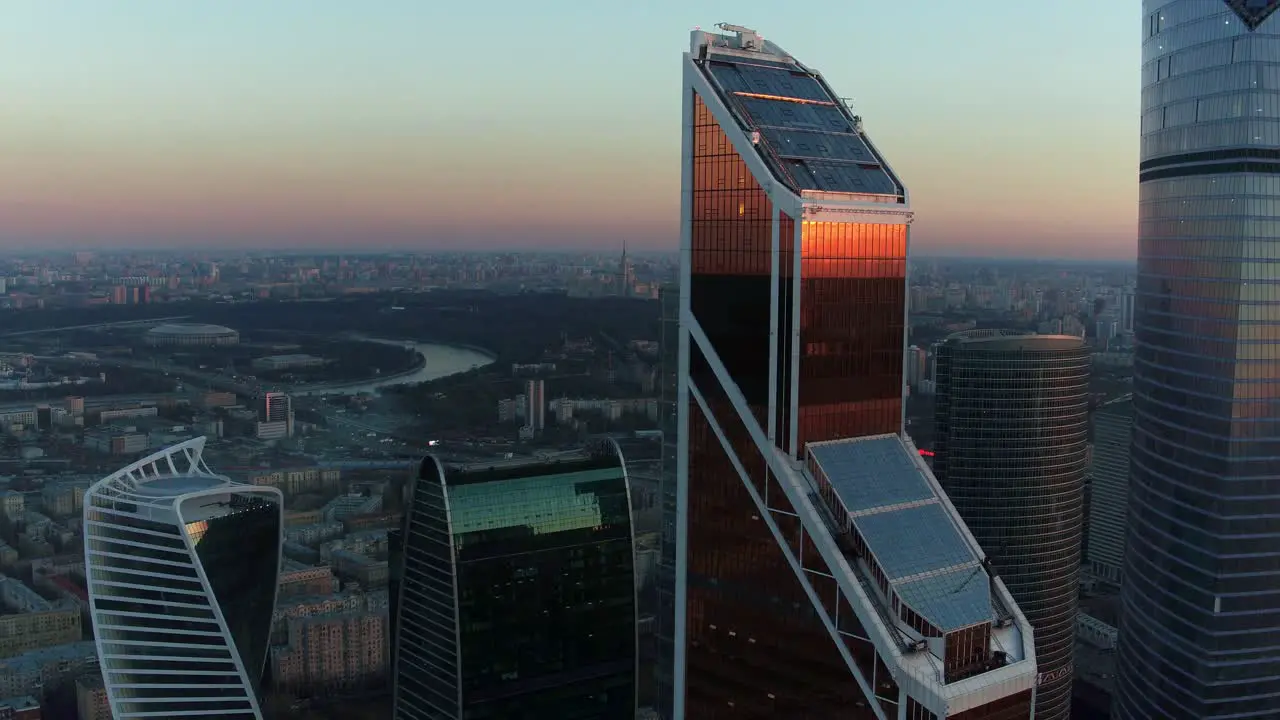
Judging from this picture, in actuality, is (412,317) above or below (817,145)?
below

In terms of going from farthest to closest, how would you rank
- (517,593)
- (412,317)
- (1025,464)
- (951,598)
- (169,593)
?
(412,317)
(1025,464)
(517,593)
(169,593)
(951,598)

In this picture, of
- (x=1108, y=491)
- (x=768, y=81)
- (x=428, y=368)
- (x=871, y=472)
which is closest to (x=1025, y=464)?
(x=1108, y=491)

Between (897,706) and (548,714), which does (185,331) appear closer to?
(548,714)

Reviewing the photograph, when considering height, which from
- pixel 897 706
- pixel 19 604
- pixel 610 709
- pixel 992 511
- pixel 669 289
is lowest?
pixel 19 604

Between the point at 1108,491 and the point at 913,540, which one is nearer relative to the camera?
the point at 913,540

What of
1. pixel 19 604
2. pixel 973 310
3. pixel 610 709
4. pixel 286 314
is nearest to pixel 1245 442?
pixel 610 709

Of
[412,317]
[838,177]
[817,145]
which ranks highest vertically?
[817,145]

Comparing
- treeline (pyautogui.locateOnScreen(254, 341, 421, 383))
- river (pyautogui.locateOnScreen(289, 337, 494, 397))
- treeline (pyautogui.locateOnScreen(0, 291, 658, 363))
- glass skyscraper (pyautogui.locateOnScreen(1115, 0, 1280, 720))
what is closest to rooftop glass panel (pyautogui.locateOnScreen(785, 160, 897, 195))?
glass skyscraper (pyautogui.locateOnScreen(1115, 0, 1280, 720))

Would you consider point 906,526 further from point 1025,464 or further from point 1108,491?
point 1108,491
